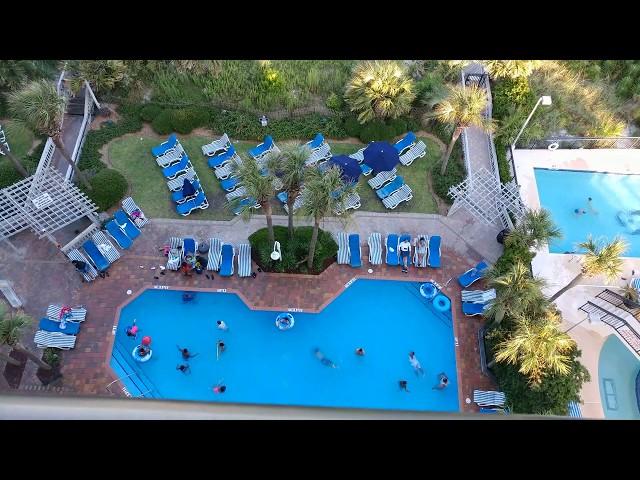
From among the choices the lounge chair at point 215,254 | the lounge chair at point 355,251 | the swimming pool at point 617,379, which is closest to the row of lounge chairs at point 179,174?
the lounge chair at point 215,254

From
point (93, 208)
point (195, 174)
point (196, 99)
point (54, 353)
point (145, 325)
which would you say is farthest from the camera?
point (196, 99)

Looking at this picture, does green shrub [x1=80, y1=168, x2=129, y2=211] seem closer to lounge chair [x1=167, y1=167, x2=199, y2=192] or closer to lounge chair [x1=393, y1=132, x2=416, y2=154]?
lounge chair [x1=167, y1=167, x2=199, y2=192]

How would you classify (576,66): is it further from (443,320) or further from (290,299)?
(290,299)

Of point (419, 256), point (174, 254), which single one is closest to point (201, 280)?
point (174, 254)

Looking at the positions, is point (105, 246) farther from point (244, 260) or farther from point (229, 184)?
point (229, 184)

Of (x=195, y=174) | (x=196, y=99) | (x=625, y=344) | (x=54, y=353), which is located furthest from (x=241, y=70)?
(x=625, y=344)
